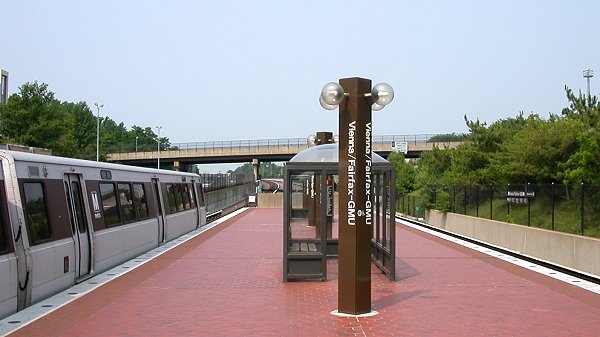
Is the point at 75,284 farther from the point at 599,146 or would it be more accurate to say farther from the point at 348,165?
the point at 599,146

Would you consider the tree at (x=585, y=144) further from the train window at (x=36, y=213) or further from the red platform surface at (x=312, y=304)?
the train window at (x=36, y=213)

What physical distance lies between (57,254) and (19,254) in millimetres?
1473

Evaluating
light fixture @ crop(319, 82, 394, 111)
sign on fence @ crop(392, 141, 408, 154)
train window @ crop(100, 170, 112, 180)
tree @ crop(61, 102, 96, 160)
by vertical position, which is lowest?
train window @ crop(100, 170, 112, 180)

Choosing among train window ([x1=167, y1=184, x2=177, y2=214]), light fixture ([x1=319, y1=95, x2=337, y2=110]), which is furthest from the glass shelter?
train window ([x1=167, y1=184, x2=177, y2=214])

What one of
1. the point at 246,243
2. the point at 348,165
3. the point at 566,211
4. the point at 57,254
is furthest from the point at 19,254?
the point at 566,211

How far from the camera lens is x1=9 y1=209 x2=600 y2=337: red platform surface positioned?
8719 millimetres

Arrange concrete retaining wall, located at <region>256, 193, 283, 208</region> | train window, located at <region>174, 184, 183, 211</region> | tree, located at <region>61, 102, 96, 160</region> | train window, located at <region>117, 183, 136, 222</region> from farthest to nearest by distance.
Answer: tree, located at <region>61, 102, 96, 160</region> → concrete retaining wall, located at <region>256, 193, 283, 208</region> → train window, located at <region>174, 184, 183, 211</region> → train window, located at <region>117, 183, 136, 222</region>

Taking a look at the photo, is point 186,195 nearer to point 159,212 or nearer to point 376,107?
point 159,212

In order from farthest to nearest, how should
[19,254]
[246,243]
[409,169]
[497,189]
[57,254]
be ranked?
1. [409,169]
2. [497,189]
3. [246,243]
4. [57,254]
5. [19,254]

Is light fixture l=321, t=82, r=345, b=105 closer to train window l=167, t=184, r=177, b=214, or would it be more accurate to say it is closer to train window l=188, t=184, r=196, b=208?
train window l=167, t=184, r=177, b=214

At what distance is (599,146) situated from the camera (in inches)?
708

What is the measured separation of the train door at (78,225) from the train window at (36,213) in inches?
47.4

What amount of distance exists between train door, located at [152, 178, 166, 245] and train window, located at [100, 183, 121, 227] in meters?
4.19

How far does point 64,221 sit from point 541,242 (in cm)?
1152
